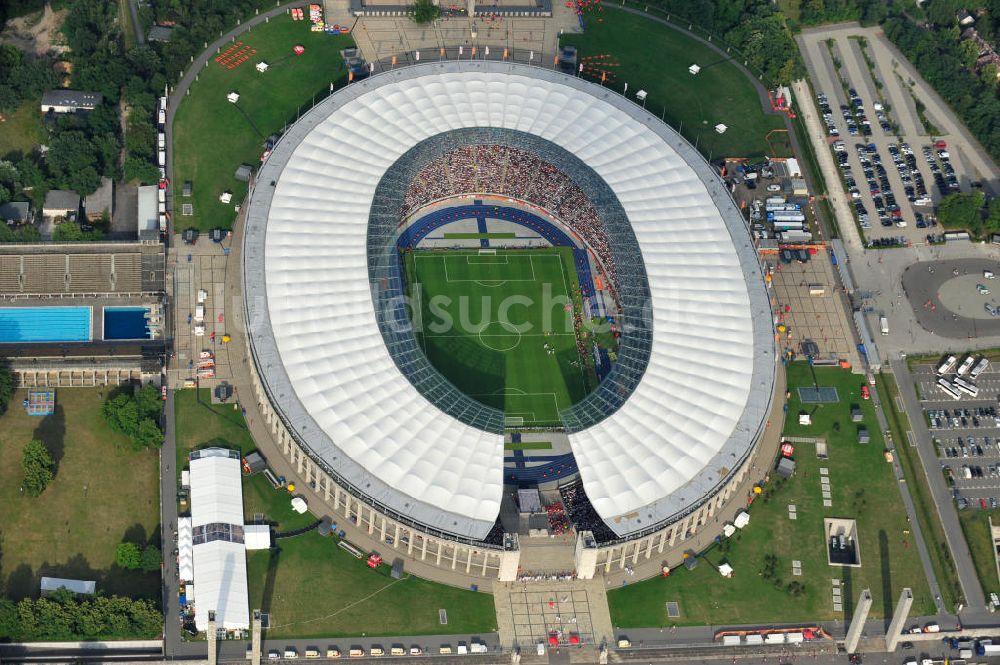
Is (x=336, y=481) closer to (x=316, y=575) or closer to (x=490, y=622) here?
(x=316, y=575)

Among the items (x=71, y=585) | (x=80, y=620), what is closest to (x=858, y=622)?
(x=80, y=620)

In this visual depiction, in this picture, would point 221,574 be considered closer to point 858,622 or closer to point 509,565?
point 509,565

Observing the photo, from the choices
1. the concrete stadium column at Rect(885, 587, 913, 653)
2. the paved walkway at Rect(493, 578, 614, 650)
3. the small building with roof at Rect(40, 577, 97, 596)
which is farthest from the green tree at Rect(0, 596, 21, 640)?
the concrete stadium column at Rect(885, 587, 913, 653)

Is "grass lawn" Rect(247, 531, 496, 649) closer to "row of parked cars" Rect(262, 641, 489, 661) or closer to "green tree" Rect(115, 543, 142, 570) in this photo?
"row of parked cars" Rect(262, 641, 489, 661)

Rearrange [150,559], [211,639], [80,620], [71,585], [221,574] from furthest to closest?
[150,559] → [71,585] → [221,574] → [80,620] → [211,639]

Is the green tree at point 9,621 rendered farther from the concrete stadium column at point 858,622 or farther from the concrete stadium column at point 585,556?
the concrete stadium column at point 858,622

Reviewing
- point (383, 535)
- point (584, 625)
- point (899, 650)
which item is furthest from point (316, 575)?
point (899, 650)
